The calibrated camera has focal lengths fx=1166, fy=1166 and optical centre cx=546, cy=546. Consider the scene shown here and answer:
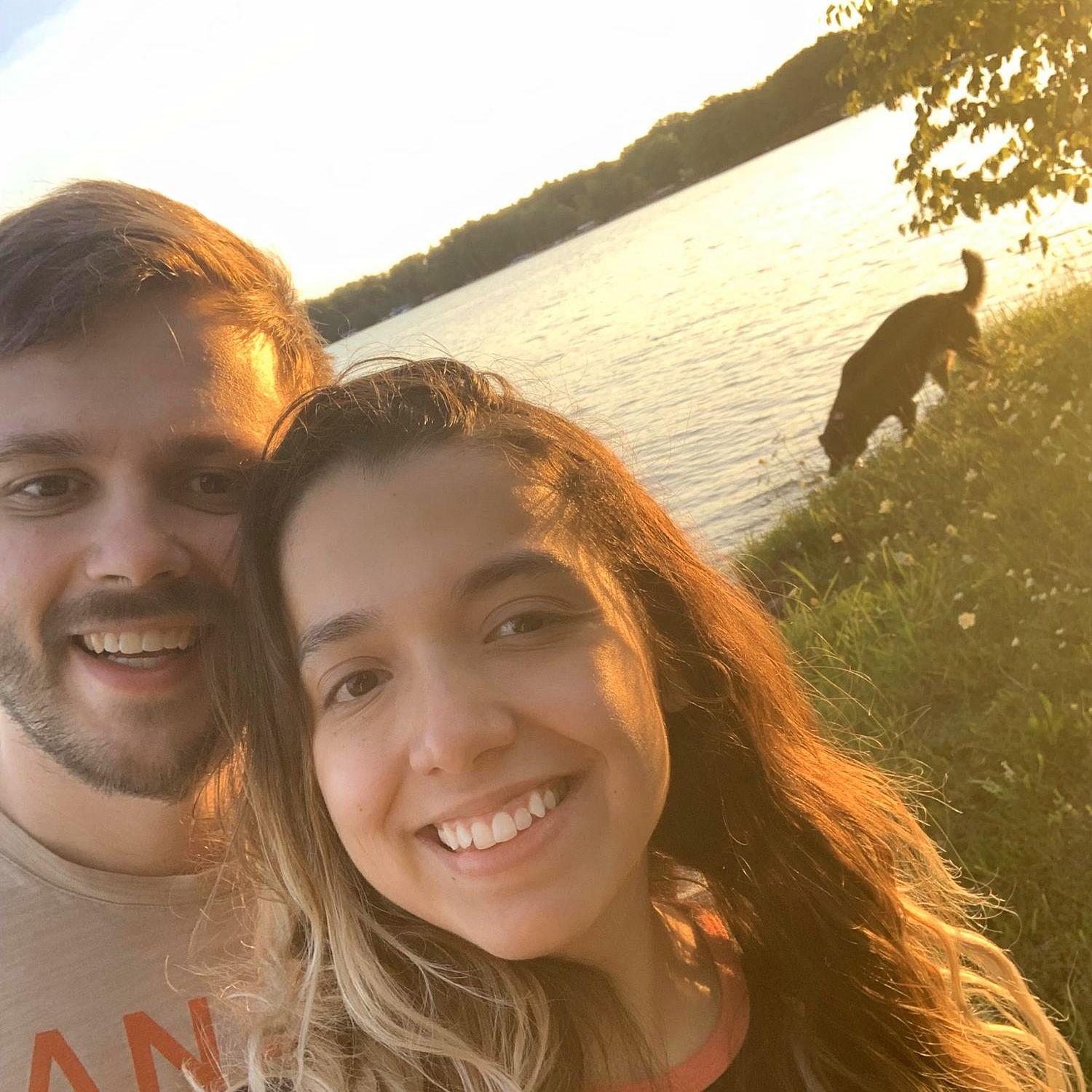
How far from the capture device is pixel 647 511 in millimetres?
2484

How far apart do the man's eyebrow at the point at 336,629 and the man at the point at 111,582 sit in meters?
0.54

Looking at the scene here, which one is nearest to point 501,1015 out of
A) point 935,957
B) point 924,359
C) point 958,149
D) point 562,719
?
point 562,719

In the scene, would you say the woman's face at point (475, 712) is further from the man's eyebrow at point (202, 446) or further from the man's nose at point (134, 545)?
the man's eyebrow at point (202, 446)

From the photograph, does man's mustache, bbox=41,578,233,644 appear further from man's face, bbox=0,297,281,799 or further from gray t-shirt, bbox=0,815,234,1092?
gray t-shirt, bbox=0,815,234,1092

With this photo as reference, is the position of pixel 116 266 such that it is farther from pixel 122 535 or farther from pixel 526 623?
pixel 526 623

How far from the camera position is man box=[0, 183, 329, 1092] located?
2.54m

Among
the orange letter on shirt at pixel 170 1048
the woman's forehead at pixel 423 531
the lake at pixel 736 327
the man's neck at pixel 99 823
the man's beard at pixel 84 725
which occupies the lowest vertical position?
the lake at pixel 736 327

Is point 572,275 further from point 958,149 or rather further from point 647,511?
point 647,511

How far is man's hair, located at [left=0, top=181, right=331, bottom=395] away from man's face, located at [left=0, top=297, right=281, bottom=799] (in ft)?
0.19

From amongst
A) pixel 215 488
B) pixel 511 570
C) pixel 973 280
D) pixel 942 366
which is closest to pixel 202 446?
pixel 215 488

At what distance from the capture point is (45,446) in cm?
256

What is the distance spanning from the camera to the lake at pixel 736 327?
8.79 metres

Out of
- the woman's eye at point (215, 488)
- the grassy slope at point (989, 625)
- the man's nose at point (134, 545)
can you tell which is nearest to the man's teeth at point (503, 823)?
the man's nose at point (134, 545)

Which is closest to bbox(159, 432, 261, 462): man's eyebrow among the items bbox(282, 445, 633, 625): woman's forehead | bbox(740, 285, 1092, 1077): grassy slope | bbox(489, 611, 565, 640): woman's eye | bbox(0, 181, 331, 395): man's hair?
bbox(0, 181, 331, 395): man's hair
